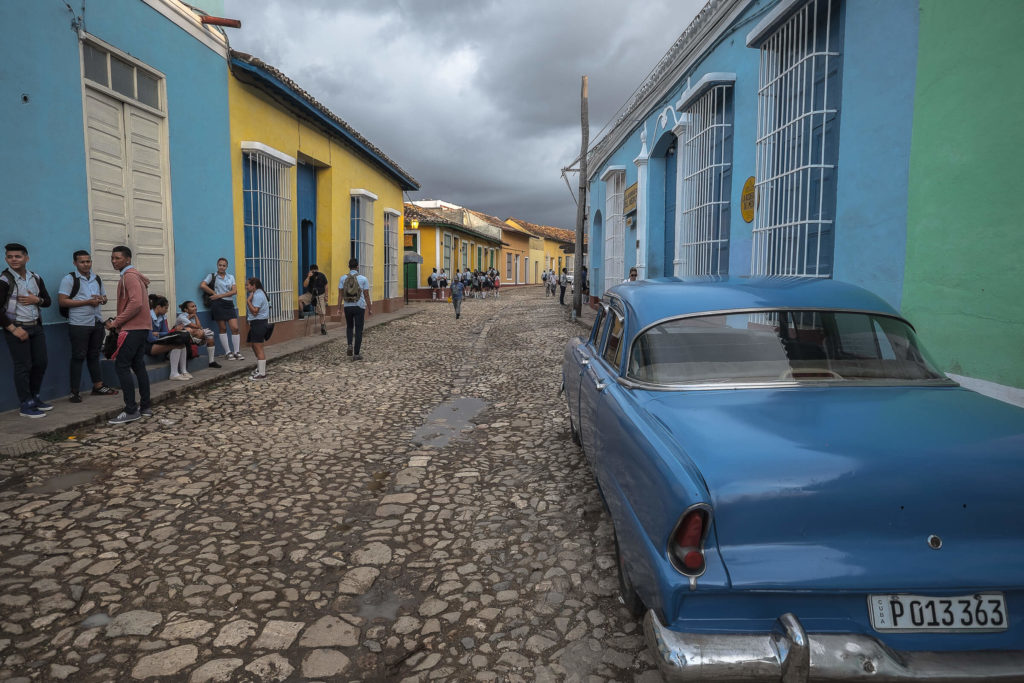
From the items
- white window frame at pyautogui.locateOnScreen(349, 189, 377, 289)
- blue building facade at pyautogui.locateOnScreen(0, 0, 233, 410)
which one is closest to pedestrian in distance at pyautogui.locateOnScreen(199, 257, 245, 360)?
blue building facade at pyautogui.locateOnScreen(0, 0, 233, 410)

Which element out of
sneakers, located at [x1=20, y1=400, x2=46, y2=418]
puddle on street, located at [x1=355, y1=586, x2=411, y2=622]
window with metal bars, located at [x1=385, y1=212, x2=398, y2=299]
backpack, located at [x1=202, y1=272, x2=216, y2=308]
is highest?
window with metal bars, located at [x1=385, y1=212, x2=398, y2=299]

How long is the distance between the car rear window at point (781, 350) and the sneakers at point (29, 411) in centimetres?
541

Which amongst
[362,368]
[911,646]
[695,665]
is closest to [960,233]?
[911,646]

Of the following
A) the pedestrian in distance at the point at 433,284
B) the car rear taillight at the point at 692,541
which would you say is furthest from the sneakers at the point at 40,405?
the pedestrian in distance at the point at 433,284

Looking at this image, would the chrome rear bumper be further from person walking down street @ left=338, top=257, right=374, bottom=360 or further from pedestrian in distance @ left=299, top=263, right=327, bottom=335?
pedestrian in distance @ left=299, top=263, right=327, bottom=335

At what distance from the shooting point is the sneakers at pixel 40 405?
5531 millimetres

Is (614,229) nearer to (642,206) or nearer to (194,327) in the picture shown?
(642,206)

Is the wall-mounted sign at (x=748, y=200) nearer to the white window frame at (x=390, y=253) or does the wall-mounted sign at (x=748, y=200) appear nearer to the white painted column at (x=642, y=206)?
the white painted column at (x=642, y=206)

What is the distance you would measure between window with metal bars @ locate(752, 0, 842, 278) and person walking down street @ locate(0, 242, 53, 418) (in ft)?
23.6

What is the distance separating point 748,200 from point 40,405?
7926 millimetres

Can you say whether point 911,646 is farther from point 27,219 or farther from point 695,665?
point 27,219

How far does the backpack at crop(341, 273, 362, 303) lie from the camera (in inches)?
370

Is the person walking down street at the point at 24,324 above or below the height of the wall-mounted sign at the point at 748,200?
below

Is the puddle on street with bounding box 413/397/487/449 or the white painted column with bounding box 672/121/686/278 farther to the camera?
the white painted column with bounding box 672/121/686/278
